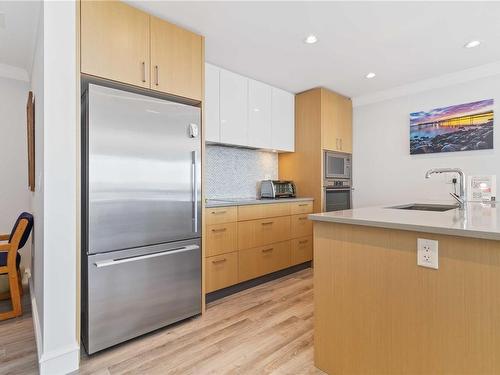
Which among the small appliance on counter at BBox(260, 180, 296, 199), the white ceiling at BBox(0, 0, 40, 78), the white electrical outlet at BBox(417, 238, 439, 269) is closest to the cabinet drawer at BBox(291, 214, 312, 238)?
the small appliance on counter at BBox(260, 180, 296, 199)

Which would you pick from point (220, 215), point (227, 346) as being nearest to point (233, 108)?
point (220, 215)

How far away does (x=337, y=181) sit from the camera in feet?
12.5

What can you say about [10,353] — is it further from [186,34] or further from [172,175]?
[186,34]

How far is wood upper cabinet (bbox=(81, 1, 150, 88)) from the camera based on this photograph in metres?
1.69

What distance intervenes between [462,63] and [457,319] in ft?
9.85

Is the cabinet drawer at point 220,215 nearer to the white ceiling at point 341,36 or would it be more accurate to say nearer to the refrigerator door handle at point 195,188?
the refrigerator door handle at point 195,188

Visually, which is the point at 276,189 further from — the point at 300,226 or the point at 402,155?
the point at 402,155

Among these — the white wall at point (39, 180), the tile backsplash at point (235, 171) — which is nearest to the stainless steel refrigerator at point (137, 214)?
the white wall at point (39, 180)

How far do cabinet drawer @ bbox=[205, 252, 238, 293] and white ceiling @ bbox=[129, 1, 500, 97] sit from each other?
1997 mm

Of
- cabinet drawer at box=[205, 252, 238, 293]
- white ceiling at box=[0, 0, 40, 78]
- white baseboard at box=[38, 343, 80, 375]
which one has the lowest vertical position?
white baseboard at box=[38, 343, 80, 375]

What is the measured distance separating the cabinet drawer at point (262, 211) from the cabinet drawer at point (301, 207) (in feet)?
0.30

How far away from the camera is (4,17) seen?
203cm

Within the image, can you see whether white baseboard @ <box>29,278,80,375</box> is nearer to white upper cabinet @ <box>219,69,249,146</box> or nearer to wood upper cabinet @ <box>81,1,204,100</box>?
wood upper cabinet @ <box>81,1,204,100</box>

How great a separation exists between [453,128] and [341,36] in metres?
1.97
